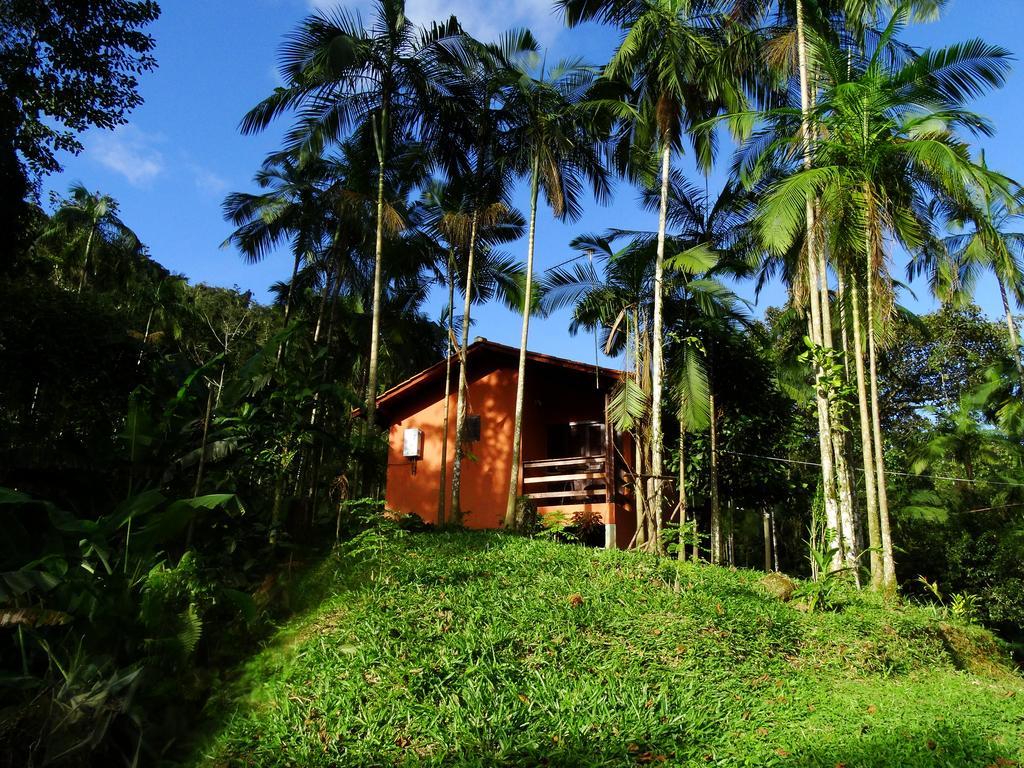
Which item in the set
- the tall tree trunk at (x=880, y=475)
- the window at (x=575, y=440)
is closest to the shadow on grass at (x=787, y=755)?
the tall tree trunk at (x=880, y=475)

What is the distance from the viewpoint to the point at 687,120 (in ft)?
49.0

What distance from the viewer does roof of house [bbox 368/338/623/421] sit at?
1600 cm

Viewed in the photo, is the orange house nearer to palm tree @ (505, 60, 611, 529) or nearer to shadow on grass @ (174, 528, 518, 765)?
palm tree @ (505, 60, 611, 529)

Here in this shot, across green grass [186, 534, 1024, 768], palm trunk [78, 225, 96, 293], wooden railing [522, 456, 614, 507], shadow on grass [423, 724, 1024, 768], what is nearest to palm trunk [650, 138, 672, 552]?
wooden railing [522, 456, 614, 507]

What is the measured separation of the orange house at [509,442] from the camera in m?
15.6

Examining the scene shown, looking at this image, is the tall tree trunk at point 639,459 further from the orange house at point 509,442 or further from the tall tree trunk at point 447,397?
the tall tree trunk at point 447,397

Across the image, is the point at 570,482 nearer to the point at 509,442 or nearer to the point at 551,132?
the point at 509,442

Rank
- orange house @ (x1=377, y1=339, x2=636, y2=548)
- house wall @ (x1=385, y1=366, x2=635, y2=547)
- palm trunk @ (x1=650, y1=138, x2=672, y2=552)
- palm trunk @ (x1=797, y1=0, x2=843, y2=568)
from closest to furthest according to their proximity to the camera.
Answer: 1. palm trunk @ (x1=797, y1=0, x2=843, y2=568)
2. palm trunk @ (x1=650, y1=138, x2=672, y2=552)
3. orange house @ (x1=377, y1=339, x2=636, y2=548)
4. house wall @ (x1=385, y1=366, x2=635, y2=547)

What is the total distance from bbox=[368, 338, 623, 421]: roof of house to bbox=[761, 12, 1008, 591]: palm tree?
5.23 metres

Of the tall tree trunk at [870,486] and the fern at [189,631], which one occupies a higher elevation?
the tall tree trunk at [870,486]

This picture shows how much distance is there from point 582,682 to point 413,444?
11.9m

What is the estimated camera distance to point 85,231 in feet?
85.1

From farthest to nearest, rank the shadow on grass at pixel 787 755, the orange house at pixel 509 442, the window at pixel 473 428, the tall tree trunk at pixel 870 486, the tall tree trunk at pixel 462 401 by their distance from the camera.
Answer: the window at pixel 473 428, the orange house at pixel 509 442, the tall tree trunk at pixel 462 401, the tall tree trunk at pixel 870 486, the shadow on grass at pixel 787 755

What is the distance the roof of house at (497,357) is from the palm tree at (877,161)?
5227mm
